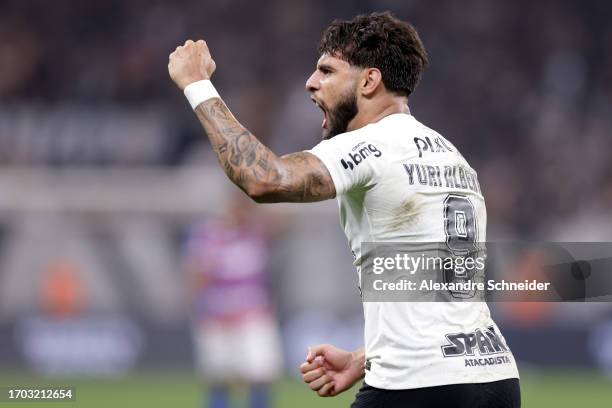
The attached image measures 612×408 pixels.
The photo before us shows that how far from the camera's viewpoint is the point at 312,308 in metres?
14.9

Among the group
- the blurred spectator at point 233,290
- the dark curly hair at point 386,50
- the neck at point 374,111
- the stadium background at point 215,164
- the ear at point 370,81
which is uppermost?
the stadium background at point 215,164

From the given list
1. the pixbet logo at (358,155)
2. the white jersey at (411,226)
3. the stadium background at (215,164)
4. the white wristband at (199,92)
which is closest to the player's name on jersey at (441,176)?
the white jersey at (411,226)

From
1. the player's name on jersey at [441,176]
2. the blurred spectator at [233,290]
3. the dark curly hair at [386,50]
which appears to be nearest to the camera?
the player's name on jersey at [441,176]

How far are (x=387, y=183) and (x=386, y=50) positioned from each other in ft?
1.91

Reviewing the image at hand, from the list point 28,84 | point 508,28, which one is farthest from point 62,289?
point 508,28

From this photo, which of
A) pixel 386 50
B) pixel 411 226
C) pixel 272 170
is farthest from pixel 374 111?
pixel 272 170

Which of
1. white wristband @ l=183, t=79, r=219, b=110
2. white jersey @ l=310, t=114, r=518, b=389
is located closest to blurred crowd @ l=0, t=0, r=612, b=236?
white jersey @ l=310, t=114, r=518, b=389

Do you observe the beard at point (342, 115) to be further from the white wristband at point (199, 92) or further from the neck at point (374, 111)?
the white wristband at point (199, 92)

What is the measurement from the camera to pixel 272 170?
154 inches

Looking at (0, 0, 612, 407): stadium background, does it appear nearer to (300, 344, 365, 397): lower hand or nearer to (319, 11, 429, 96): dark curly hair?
(300, 344, 365, 397): lower hand

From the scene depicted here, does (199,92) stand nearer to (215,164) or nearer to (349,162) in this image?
(349,162)

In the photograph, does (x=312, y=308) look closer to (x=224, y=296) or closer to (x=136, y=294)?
(x=136, y=294)

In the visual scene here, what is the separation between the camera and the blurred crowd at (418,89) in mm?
17188

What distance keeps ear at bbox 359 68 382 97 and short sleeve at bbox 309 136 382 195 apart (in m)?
0.34
